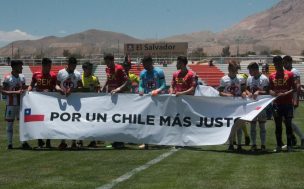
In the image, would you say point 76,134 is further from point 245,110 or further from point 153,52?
point 153,52

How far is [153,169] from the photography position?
30.9 feet

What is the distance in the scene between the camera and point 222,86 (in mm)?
12312

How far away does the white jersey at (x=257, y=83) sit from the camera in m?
12.0

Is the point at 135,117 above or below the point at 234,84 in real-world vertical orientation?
below

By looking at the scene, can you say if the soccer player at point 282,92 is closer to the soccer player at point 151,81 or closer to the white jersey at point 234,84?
the white jersey at point 234,84

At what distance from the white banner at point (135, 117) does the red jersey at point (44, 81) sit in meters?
0.21

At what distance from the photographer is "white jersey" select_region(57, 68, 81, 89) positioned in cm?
1276

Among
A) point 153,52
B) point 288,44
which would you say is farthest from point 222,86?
point 288,44

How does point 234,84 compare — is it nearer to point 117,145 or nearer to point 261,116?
point 261,116

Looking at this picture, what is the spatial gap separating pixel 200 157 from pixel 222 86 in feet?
6.67

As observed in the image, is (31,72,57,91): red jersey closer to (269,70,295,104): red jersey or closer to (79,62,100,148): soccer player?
(79,62,100,148): soccer player

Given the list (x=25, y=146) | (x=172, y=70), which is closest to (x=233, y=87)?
(x=25, y=146)

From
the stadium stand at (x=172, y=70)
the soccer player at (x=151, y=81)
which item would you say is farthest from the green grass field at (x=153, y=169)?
the stadium stand at (x=172, y=70)

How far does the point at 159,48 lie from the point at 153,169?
61.1m
